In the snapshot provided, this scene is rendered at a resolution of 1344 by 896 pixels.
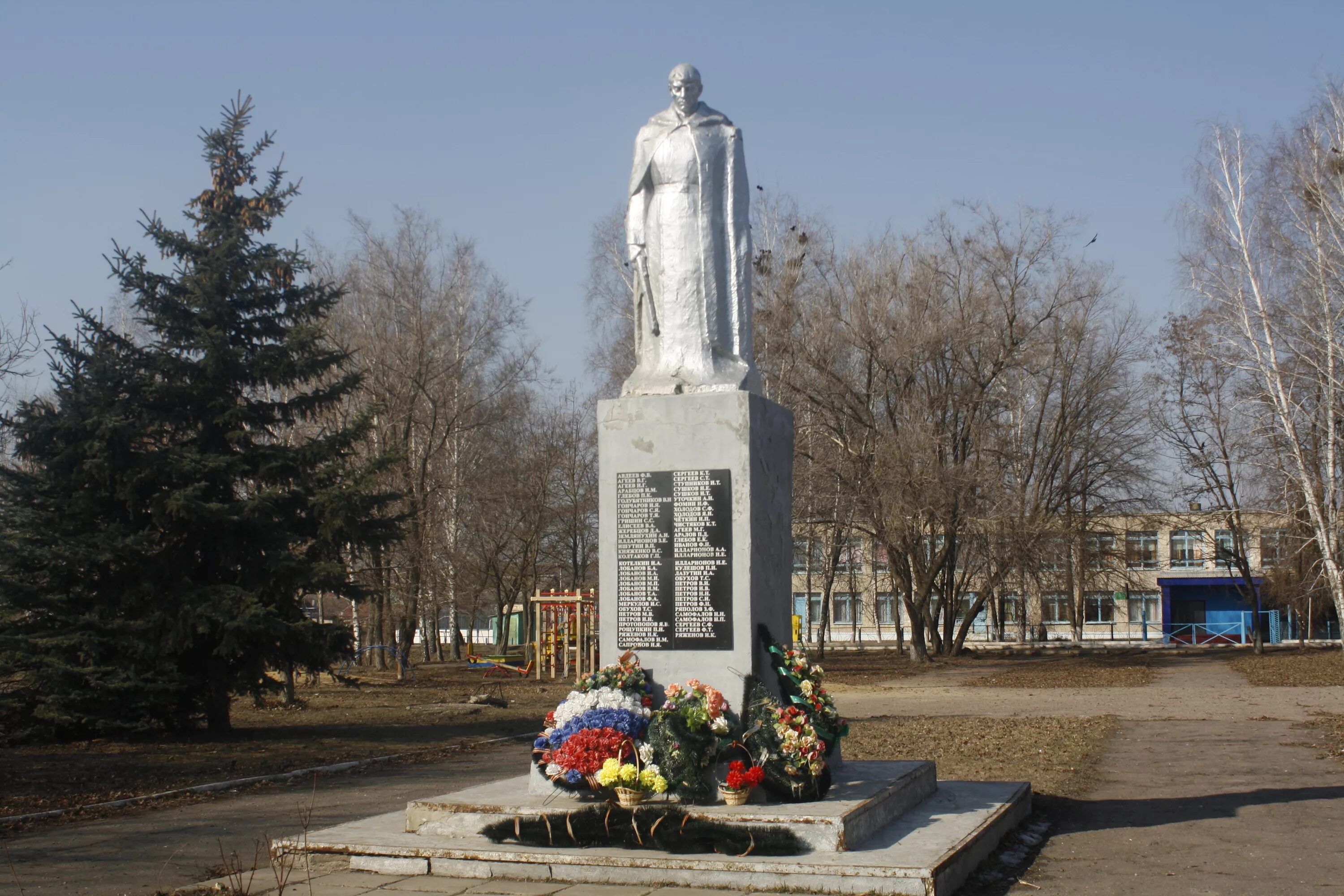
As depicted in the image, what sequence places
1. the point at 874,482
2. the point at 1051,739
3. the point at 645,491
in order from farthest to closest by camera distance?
1. the point at 874,482
2. the point at 1051,739
3. the point at 645,491

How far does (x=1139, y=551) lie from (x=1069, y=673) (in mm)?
15283

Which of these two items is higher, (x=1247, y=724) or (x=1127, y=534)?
(x=1127, y=534)

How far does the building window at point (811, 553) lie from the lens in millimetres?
30875

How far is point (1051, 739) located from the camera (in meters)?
13.9

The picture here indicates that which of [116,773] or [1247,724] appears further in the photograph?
[1247,724]

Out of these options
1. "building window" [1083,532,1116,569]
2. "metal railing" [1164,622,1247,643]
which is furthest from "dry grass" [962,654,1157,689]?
"metal railing" [1164,622,1247,643]

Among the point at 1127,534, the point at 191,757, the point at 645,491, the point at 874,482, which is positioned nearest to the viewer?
the point at 645,491

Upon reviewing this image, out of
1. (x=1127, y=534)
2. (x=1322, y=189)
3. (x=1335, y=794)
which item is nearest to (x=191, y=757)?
(x=1335, y=794)

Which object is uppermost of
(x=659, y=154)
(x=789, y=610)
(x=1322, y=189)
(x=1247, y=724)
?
(x=1322, y=189)

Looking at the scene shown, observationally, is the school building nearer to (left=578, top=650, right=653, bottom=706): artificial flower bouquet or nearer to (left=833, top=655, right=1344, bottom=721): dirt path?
(left=833, top=655, right=1344, bottom=721): dirt path

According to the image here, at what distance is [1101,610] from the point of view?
188ft

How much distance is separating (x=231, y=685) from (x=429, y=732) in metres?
2.55

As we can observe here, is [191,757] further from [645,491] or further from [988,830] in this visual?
[988,830]

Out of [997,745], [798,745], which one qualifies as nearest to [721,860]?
[798,745]
